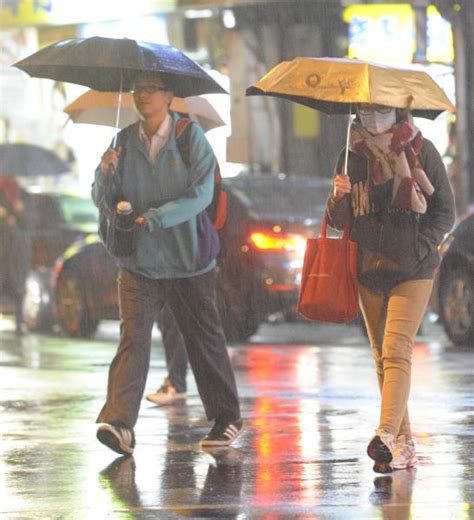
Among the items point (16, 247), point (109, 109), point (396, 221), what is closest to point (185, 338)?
point (396, 221)

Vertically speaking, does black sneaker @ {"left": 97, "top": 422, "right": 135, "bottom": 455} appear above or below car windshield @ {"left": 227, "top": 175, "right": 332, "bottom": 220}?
above

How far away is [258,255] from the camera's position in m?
16.6

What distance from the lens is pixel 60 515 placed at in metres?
7.20

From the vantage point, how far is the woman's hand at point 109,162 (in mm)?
9016

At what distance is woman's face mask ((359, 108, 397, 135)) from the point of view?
27.7 feet

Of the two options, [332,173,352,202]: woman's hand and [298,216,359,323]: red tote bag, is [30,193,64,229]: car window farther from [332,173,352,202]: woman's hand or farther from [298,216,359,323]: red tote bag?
[332,173,352,202]: woman's hand

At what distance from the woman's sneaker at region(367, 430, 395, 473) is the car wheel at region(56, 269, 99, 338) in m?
10.3

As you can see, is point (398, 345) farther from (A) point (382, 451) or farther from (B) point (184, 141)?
(B) point (184, 141)

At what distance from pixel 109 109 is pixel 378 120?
3.06 meters

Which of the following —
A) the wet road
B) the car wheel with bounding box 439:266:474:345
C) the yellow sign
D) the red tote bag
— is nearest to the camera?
the wet road

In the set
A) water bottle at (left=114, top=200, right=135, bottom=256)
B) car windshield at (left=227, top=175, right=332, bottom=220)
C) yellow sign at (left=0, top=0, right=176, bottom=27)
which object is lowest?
car windshield at (left=227, top=175, right=332, bottom=220)

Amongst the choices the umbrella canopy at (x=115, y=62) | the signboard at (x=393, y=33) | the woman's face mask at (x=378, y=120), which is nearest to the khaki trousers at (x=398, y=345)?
the woman's face mask at (x=378, y=120)

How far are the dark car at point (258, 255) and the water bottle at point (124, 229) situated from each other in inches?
281

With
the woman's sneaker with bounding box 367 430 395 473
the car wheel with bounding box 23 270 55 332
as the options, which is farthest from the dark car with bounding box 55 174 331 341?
the woman's sneaker with bounding box 367 430 395 473
